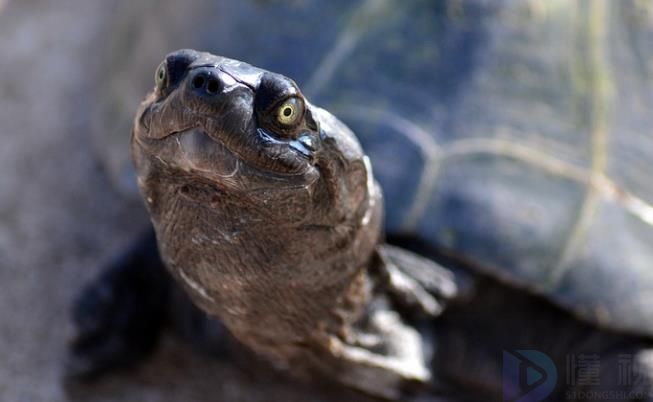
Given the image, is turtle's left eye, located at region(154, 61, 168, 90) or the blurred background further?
the blurred background

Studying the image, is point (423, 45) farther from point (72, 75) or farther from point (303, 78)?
point (72, 75)

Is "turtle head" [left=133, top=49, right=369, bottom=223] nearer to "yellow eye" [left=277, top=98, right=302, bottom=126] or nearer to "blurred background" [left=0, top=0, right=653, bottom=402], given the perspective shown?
"yellow eye" [left=277, top=98, right=302, bottom=126]

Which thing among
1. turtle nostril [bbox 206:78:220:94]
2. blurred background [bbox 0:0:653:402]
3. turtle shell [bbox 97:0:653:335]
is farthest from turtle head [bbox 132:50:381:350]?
blurred background [bbox 0:0:653:402]

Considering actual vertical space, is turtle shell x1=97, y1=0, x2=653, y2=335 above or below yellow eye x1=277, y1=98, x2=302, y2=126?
above

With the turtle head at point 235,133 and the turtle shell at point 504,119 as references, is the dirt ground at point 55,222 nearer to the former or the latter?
the turtle shell at point 504,119

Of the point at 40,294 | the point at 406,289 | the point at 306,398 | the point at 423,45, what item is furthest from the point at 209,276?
the point at 40,294

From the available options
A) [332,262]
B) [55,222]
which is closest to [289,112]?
[332,262]

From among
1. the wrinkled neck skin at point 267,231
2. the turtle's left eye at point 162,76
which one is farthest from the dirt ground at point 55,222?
the turtle's left eye at point 162,76
